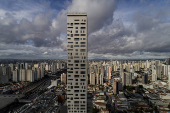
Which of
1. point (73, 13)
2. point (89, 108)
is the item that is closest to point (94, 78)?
point (89, 108)

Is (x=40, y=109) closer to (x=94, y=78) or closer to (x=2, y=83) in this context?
(x=94, y=78)

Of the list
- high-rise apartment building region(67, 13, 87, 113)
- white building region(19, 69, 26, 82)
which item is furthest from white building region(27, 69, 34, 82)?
high-rise apartment building region(67, 13, 87, 113)

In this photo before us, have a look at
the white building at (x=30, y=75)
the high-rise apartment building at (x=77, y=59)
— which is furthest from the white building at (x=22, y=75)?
the high-rise apartment building at (x=77, y=59)

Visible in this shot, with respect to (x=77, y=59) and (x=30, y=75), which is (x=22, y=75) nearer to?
(x=30, y=75)

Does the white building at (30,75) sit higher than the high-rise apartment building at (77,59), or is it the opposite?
the high-rise apartment building at (77,59)

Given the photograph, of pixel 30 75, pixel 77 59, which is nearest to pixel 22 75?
pixel 30 75

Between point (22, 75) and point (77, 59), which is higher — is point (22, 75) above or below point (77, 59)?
below

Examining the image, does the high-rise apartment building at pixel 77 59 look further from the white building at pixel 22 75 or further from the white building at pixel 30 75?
the white building at pixel 22 75

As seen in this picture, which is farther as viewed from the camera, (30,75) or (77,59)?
(30,75)
